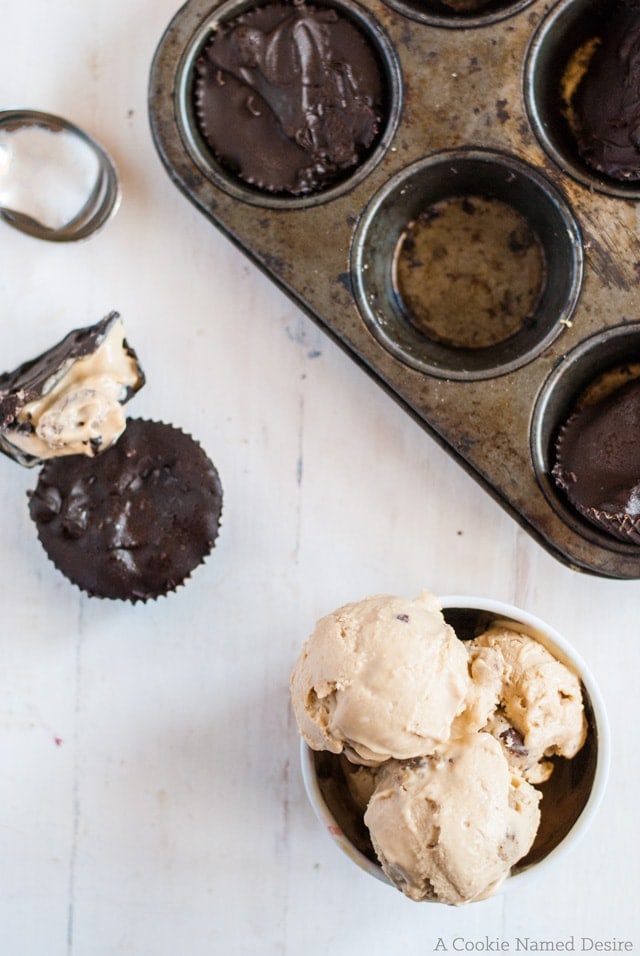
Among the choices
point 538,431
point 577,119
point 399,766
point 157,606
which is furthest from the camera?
point 157,606

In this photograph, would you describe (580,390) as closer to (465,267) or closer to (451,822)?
(465,267)

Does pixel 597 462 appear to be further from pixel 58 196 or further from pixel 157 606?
pixel 58 196

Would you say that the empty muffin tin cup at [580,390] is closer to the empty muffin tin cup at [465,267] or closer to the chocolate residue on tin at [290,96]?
the empty muffin tin cup at [465,267]

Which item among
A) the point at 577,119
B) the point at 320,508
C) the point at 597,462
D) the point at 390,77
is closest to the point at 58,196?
the point at 390,77

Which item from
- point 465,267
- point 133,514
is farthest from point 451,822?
point 465,267

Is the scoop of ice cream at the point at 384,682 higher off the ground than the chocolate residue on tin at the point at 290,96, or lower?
lower

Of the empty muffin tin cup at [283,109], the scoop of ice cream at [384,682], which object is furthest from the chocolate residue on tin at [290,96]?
the scoop of ice cream at [384,682]

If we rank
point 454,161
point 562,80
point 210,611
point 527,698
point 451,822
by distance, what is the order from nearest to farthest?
1. point 451,822
2. point 527,698
3. point 454,161
4. point 562,80
5. point 210,611
